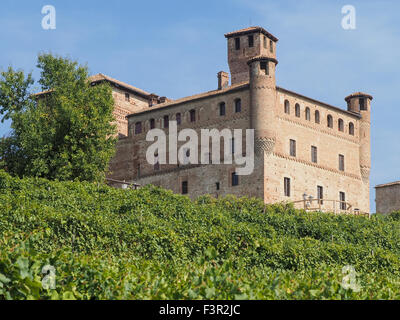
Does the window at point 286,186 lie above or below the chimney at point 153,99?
below

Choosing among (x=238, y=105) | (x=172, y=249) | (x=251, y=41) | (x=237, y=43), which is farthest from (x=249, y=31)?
(x=172, y=249)

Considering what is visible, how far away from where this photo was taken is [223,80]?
187 feet

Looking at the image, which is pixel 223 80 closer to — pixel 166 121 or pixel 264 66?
pixel 166 121

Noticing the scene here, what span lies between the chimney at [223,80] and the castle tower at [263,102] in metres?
5.97

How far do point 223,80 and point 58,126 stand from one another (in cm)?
1922

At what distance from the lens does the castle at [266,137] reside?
5022 centimetres

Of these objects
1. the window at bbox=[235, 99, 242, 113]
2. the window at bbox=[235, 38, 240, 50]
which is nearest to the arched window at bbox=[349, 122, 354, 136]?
the window at bbox=[235, 99, 242, 113]

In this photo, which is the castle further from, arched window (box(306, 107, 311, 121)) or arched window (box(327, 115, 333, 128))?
arched window (box(327, 115, 333, 128))

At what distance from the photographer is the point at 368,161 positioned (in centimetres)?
5731

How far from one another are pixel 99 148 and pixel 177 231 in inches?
720

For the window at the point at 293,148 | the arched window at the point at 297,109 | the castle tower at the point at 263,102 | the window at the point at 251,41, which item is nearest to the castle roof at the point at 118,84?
the window at the point at 251,41

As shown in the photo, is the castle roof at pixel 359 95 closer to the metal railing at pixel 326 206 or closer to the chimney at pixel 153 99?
the metal railing at pixel 326 206
